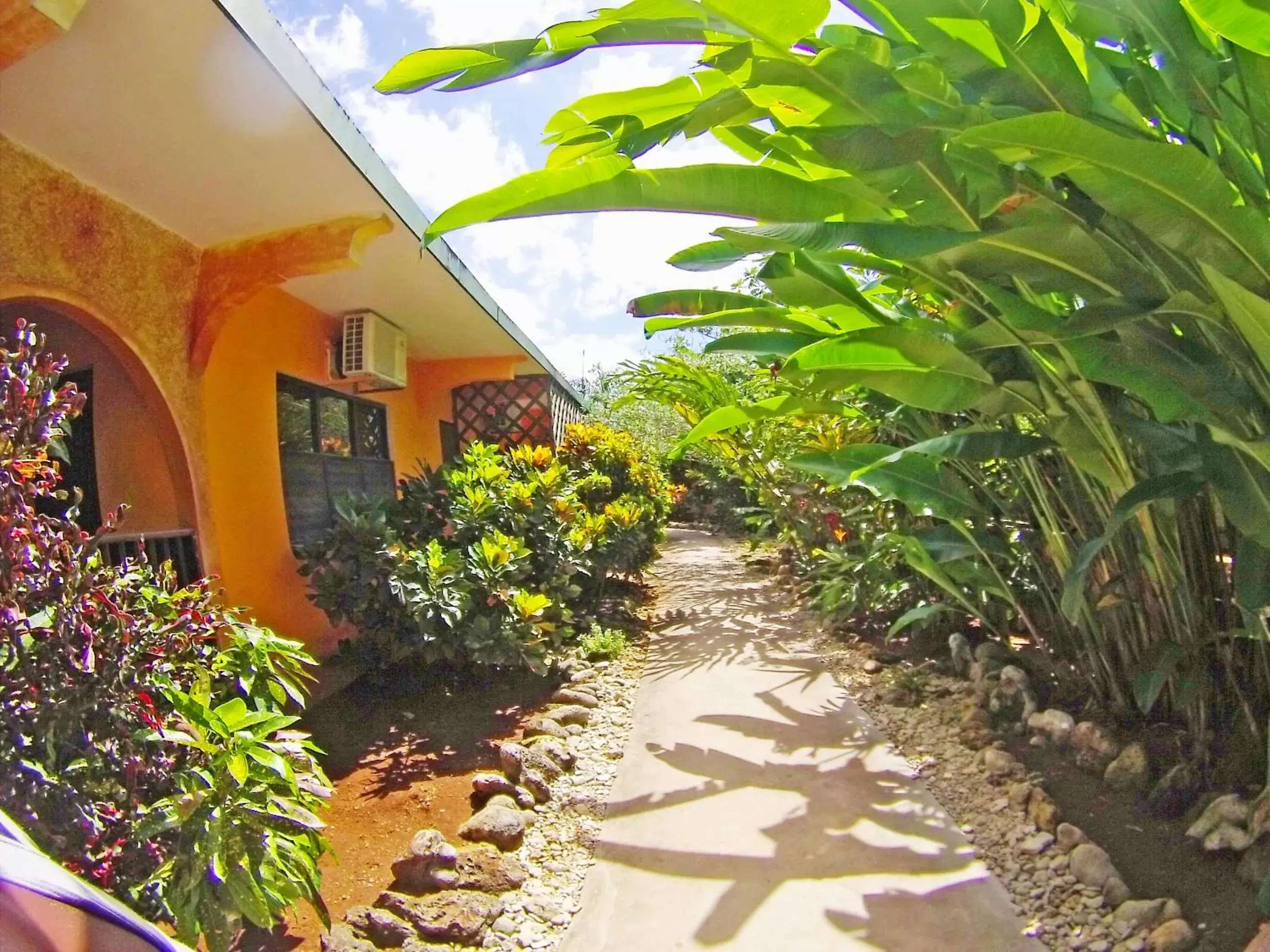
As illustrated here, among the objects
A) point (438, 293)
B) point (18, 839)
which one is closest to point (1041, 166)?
point (18, 839)

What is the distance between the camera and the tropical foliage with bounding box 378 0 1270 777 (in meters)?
1.55

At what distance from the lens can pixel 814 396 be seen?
327 cm

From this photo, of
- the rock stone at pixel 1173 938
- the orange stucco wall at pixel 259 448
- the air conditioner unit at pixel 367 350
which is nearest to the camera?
the rock stone at pixel 1173 938

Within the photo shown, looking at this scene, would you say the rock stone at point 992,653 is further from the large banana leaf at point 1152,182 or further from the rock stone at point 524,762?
the large banana leaf at point 1152,182

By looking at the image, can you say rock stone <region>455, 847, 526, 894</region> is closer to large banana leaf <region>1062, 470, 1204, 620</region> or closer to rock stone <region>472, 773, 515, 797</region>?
rock stone <region>472, 773, 515, 797</region>

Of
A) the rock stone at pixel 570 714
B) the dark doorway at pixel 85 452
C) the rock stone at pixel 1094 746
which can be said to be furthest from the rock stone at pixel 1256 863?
the dark doorway at pixel 85 452

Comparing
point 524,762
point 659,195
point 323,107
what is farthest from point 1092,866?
point 323,107

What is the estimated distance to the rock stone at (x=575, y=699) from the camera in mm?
4344

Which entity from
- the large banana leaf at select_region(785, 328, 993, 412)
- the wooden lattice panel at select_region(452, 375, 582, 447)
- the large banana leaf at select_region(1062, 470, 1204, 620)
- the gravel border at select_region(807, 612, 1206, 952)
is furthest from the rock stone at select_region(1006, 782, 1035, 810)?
the wooden lattice panel at select_region(452, 375, 582, 447)

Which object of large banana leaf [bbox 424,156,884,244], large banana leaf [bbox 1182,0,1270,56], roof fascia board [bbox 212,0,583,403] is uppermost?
roof fascia board [bbox 212,0,583,403]

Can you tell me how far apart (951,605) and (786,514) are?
333 cm

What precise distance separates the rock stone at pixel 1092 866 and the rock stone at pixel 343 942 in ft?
7.01

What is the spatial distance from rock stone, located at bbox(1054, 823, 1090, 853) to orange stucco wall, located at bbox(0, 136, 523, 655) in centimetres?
427

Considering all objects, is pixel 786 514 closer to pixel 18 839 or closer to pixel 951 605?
pixel 951 605
